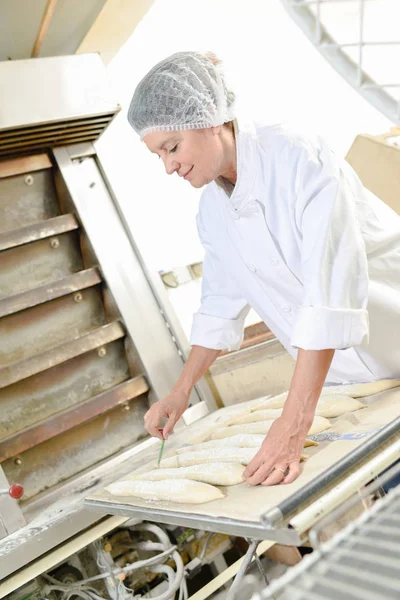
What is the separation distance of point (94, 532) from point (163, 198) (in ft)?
5.38

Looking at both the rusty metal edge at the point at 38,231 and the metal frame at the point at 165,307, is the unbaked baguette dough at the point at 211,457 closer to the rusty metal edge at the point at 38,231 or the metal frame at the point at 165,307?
the metal frame at the point at 165,307

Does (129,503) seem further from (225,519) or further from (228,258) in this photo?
(228,258)

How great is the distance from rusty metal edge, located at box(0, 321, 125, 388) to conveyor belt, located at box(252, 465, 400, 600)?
1.66 metres

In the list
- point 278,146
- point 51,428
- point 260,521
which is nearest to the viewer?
point 260,521

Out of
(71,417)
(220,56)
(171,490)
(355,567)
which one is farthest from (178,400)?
(220,56)

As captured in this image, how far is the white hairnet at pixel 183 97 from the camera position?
1.55 m

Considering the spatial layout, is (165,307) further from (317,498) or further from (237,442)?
(317,498)

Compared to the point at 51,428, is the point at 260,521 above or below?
below

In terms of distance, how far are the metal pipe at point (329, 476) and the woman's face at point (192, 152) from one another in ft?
2.54

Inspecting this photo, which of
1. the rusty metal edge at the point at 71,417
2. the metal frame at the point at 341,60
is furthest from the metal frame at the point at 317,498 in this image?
the rusty metal edge at the point at 71,417

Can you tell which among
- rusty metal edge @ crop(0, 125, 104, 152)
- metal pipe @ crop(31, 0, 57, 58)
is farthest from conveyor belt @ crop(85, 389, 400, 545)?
metal pipe @ crop(31, 0, 57, 58)

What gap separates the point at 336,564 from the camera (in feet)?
2.54

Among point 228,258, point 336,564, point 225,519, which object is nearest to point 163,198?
point 228,258

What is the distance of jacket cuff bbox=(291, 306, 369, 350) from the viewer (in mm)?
1363
